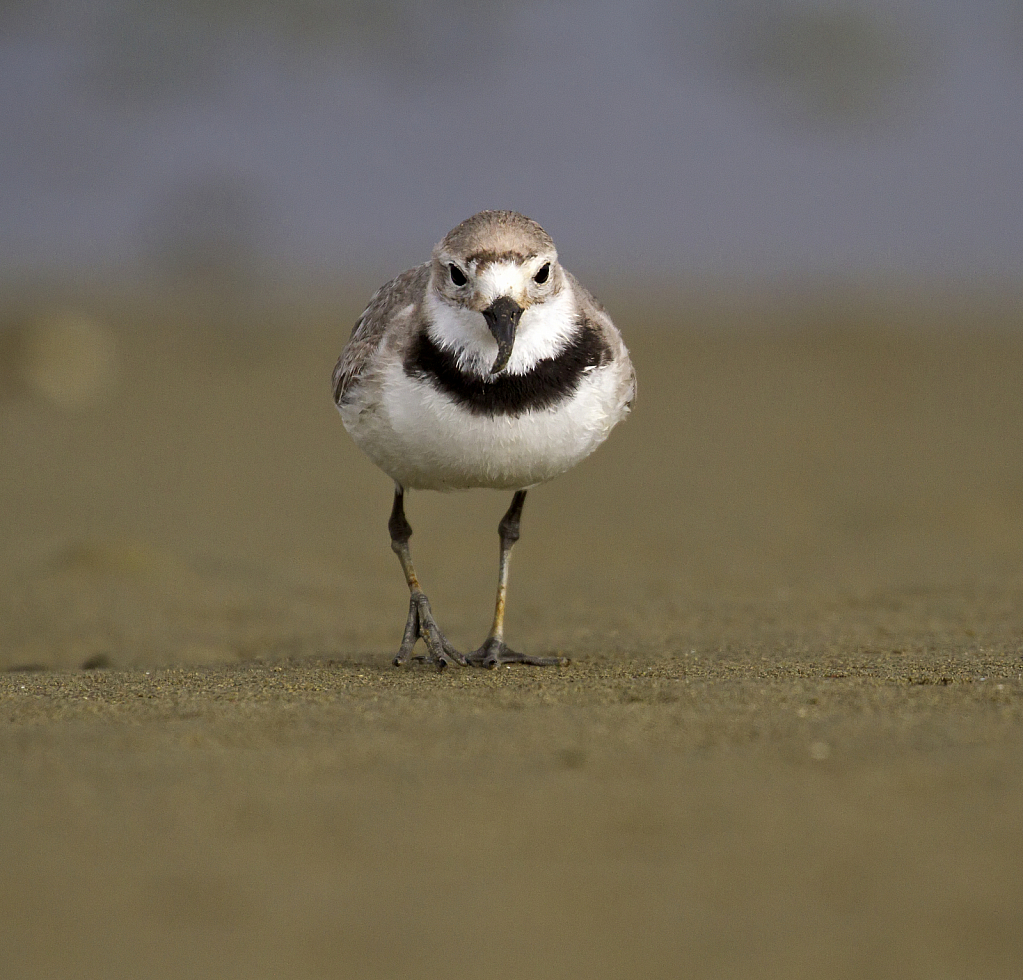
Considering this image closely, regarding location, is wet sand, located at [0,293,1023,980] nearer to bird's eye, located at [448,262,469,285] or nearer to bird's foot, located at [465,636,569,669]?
bird's foot, located at [465,636,569,669]

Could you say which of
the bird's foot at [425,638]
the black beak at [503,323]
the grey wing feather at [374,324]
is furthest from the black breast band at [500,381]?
the bird's foot at [425,638]

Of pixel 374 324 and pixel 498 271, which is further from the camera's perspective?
pixel 374 324

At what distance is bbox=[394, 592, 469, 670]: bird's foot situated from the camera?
21.5ft

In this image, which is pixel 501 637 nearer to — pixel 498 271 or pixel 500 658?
pixel 500 658

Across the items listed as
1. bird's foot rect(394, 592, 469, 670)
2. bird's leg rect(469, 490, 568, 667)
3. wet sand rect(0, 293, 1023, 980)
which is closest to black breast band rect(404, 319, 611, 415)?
wet sand rect(0, 293, 1023, 980)

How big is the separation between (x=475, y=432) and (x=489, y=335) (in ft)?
1.20

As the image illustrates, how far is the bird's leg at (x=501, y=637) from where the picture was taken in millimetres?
6594

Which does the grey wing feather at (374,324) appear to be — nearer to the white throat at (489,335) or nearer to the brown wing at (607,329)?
the white throat at (489,335)

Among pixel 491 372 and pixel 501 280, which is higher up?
pixel 501 280

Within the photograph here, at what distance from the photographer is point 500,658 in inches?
262

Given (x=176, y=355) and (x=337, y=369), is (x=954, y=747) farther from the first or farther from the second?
(x=176, y=355)

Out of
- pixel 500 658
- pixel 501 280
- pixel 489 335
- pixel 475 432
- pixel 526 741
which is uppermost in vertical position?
pixel 501 280

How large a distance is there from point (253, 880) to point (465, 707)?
1.68m

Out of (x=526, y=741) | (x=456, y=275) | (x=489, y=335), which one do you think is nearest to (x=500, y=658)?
(x=489, y=335)
